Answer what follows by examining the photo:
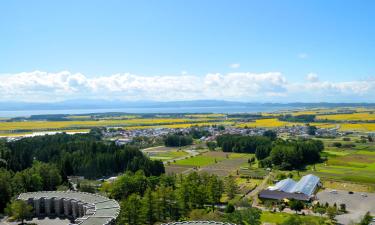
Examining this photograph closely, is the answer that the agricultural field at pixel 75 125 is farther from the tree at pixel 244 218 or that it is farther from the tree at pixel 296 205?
the tree at pixel 244 218

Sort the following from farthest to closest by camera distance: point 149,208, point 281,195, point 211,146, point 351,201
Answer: point 211,146, point 281,195, point 351,201, point 149,208

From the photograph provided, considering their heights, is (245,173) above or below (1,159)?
below

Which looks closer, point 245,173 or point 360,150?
point 245,173

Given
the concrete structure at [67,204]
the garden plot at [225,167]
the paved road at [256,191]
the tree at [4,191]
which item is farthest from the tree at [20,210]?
the garden plot at [225,167]

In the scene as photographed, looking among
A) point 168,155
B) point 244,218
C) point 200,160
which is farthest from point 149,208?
point 168,155

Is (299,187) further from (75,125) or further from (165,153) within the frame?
(75,125)

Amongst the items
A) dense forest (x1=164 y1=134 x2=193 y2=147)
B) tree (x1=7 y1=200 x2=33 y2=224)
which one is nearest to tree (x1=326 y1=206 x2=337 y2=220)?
tree (x1=7 y1=200 x2=33 y2=224)

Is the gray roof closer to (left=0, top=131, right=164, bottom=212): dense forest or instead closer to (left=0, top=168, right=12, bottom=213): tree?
(left=0, top=131, right=164, bottom=212): dense forest

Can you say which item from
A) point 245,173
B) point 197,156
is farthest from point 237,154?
point 245,173

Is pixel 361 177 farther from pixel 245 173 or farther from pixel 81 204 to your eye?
pixel 81 204
